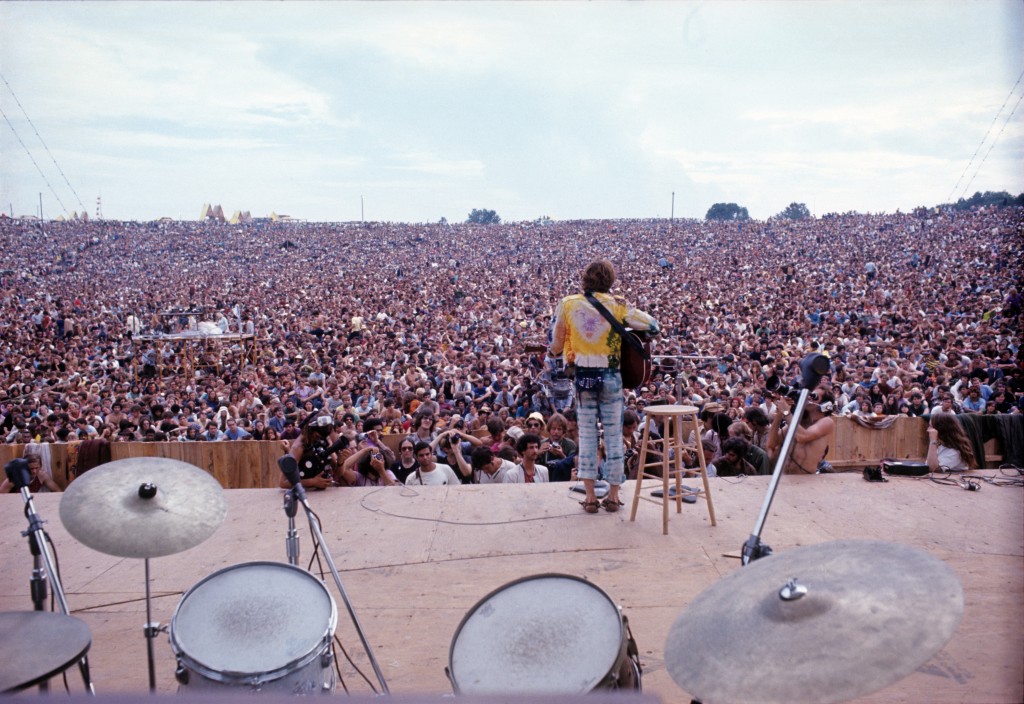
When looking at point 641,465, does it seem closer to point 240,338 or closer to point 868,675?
point 868,675

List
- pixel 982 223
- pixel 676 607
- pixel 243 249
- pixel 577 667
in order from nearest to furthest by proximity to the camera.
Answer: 1. pixel 577 667
2. pixel 676 607
3. pixel 982 223
4. pixel 243 249

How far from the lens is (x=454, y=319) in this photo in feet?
74.1

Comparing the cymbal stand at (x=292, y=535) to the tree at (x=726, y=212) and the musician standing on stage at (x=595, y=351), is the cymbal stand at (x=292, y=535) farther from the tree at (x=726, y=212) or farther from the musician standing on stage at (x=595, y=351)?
the tree at (x=726, y=212)

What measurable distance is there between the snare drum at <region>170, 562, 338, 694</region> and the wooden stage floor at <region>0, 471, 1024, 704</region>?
495 mm

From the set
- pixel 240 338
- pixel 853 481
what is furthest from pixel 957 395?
pixel 240 338

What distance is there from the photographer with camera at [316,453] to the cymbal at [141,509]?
2715 millimetres

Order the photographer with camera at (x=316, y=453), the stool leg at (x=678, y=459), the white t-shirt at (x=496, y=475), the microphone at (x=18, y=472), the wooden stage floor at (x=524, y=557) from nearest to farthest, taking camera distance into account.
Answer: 1. the microphone at (x=18, y=472)
2. the wooden stage floor at (x=524, y=557)
3. the stool leg at (x=678, y=459)
4. the photographer with camera at (x=316, y=453)
5. the white t-shirt at (x=496, y=475)

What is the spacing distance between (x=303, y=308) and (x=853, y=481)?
21.2 meters

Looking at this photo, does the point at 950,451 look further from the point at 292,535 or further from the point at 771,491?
the point at 292,535

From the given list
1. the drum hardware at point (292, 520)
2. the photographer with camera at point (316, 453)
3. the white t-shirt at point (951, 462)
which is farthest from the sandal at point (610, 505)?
the white t-shirt at point (951, 462)

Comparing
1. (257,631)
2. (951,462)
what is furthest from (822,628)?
(951,462)

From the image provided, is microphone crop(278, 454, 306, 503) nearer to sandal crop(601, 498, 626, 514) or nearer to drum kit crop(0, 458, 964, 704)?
drum kit crop(0, 458, 964, 704)

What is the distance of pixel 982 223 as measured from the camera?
34031 mm

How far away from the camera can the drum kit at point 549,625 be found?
1.41m
